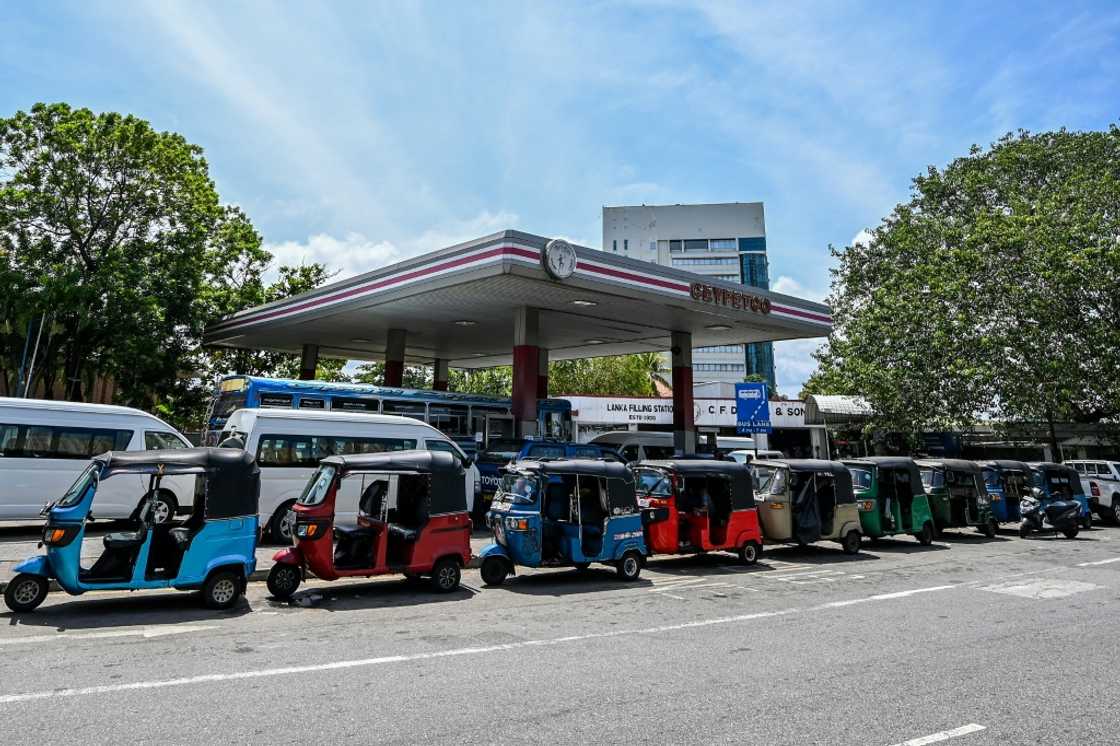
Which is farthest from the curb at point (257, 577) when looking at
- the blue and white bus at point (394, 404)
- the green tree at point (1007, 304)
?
the green tree at point (1007, 304)

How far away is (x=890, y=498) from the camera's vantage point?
15594 mm

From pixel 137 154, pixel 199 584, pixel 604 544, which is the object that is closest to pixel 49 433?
pixel 199 584

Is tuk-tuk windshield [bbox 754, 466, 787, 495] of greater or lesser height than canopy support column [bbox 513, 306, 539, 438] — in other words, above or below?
below

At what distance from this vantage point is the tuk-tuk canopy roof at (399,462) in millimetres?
8742

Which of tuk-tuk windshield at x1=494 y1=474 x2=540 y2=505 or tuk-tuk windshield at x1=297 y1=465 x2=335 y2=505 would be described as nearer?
tuk-tuk windshield at x1=297 y1=465 x2=335 y2=505

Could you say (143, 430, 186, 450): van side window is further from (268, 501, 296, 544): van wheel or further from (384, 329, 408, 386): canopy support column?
(384, 329, 408, 386): canopy support column

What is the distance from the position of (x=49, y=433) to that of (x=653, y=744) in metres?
13.6

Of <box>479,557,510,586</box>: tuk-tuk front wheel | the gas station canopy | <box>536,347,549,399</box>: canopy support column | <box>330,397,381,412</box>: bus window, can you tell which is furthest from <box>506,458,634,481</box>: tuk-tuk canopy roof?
<box>536,347,549,399</box>: canopy support column

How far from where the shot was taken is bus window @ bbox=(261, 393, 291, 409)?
15273 mm

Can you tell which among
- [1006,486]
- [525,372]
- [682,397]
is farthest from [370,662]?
[682,397]

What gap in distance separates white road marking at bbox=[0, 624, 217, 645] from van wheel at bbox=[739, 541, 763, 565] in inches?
354

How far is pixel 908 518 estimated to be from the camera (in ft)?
51.5

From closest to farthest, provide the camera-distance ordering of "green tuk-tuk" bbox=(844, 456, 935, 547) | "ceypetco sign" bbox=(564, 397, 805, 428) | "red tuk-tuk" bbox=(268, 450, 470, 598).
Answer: "red tuk-tuk" bbox=(268, 450, 470, 598) < "green tuk-tuk" bbox=(844, 456, 935, 547) < "ceypetco sign" bbox=(564, 397, 805, 428)

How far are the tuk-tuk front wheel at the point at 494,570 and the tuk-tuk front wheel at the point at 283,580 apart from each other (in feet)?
8.70
